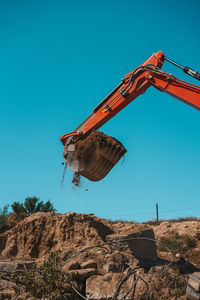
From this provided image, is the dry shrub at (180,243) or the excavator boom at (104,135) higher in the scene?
the excavator boom at (104,135)

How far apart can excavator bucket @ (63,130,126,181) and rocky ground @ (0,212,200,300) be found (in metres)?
1.93

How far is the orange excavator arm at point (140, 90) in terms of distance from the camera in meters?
8.18

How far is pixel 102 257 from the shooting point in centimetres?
788

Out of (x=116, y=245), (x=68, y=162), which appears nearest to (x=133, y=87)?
(x=68, y=162)

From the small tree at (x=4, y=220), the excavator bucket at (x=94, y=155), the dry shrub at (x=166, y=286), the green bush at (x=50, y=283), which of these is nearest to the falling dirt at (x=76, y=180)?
the excavator bucket at (x=94, y=155)

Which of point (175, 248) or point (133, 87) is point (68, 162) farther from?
point (175, 248)

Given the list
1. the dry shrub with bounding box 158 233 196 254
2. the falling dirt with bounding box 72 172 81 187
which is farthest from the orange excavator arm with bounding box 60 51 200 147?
the dry shrub with bounding box 158 233 196 254

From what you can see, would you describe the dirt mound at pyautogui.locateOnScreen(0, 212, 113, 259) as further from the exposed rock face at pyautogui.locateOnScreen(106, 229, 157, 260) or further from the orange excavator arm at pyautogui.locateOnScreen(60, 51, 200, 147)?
the orange excavator arm at pyautogui.locateOnScreen(60, 51, 200, 147)

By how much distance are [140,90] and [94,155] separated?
2303 millimetres

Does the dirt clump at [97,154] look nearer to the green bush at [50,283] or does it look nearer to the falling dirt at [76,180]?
the falling dirt at [76,180]

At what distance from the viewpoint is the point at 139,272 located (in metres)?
6.25

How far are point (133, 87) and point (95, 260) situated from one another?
16.0ft

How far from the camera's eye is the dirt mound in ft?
37.2

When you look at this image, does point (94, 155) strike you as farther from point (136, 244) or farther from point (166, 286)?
point (166, 286)
